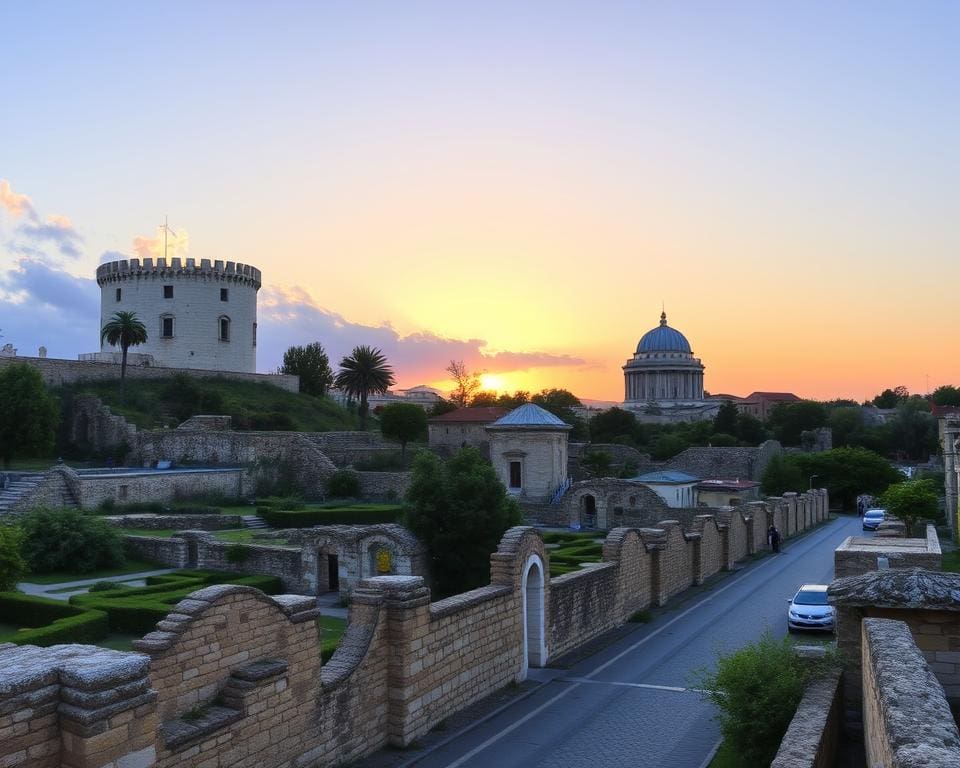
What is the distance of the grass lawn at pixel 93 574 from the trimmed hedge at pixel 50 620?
3.92 metres

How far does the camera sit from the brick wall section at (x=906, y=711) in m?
4.29

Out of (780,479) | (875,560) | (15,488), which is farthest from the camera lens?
(780,479)

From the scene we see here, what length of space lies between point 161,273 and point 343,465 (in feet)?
96.4

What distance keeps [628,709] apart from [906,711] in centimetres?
852

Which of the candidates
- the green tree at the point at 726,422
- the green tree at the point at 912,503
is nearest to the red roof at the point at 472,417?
the green tree at the point at 912,503

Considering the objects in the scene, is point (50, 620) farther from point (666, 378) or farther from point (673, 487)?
point (666, 378)

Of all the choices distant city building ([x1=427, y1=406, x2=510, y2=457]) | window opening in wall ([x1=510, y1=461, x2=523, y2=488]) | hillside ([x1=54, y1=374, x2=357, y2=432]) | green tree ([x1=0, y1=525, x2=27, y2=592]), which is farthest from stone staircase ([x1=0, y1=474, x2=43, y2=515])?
distant city building ([x1=427, y1=406, x2=510, y2=457])

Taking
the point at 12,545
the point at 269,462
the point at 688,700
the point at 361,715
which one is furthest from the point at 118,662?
the point at 269,462

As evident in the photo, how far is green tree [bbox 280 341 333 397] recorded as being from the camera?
71.1 meters

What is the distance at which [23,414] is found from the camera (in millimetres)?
40188

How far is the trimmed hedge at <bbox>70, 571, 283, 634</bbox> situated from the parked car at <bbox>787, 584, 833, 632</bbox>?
39.0ft

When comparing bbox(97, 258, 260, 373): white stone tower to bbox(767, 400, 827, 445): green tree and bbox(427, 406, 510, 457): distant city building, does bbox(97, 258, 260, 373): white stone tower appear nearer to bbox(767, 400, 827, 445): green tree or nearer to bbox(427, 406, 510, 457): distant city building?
bbox(427, 406, 510, 457): distant city building

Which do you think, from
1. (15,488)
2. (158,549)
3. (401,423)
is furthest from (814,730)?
(401,423)

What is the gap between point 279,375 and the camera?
65625mm
